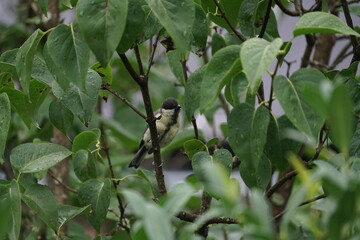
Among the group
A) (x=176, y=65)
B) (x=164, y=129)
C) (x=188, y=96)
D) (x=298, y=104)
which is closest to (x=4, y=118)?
(x=188, y=96)

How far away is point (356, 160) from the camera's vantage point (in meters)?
1.27

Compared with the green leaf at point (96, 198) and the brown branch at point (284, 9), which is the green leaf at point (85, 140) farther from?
the brown branch at point (284, 9)

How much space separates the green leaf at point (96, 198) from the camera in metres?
1.65

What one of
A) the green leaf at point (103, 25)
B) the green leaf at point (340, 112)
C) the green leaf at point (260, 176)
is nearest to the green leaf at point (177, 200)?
the green leaf at point (340, 112)

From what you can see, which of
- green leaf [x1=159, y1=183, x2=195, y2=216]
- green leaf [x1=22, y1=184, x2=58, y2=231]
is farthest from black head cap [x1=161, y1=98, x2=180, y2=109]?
green leaf [x1=159, y1=183, x2=195, y2=216]

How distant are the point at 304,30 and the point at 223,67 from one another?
0.16 meters

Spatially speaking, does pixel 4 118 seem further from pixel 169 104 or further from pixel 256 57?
pixel 169 104

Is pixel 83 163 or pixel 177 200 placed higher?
pixel 177 200

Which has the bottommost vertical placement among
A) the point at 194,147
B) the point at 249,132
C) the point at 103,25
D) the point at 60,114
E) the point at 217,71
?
the point at 194,147

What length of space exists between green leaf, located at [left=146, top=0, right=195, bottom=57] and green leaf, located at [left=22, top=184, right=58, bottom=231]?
1.69 feet

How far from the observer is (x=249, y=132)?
4.47ft

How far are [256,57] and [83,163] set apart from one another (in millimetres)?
652

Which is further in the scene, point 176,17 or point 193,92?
point 193,92

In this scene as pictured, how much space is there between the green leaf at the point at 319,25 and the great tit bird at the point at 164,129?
211 cm
